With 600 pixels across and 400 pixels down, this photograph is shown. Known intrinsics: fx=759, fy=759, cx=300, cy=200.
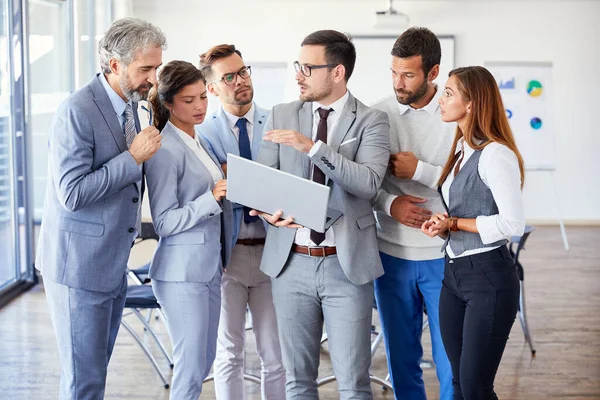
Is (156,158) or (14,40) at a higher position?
(14,40)

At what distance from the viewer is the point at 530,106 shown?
10.0m

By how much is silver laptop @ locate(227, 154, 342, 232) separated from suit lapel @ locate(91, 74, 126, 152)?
0.39 meters

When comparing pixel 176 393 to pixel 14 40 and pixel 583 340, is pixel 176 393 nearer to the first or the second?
pixel 583 340

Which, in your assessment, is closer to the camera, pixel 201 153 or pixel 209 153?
pixel 201 153

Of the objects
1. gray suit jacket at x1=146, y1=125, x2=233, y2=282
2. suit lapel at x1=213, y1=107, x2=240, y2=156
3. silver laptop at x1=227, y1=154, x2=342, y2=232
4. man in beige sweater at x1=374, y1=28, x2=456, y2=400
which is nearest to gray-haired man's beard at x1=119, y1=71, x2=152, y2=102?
gray suit jacket at x1=146, y1=125, x2=233, y2=282

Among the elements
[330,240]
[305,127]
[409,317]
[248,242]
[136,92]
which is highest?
[136,92]

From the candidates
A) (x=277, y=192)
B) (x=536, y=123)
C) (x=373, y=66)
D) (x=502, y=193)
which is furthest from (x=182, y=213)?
(x=536, y=123)

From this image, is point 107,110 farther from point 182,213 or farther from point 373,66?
point 373,66

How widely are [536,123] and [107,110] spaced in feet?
27.3

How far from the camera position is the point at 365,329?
2.96 m

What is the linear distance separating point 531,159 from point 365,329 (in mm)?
7628

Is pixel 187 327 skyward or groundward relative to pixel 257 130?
groundward

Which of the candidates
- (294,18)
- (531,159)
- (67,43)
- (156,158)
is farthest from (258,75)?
(156,158)

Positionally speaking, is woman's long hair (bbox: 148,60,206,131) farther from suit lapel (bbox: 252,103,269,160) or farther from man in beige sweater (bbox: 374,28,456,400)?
man in beige sweater (bbox: 374,28,456,400)
